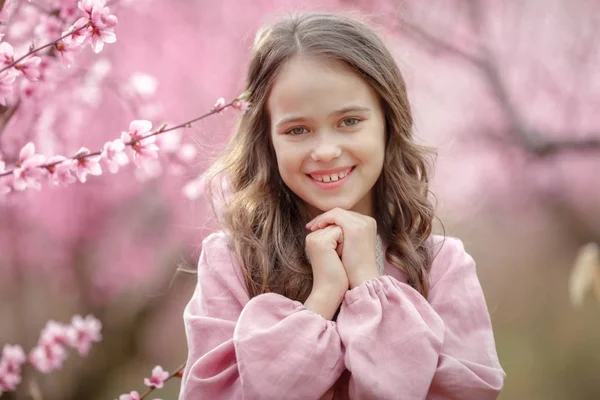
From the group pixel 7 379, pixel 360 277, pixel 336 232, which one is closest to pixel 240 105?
pixel 336 232

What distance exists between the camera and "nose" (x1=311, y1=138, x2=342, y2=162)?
163 centimetres

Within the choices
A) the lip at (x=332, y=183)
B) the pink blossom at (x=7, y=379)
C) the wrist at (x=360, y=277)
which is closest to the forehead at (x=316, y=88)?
the lip at (x=332, y=183)

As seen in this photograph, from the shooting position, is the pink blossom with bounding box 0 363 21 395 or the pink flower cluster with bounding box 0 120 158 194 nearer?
the pink flower cluster with bounding box 0 120 158 194

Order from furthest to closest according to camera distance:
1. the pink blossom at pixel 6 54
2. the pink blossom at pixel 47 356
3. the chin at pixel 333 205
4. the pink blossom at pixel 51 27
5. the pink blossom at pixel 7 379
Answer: the pink blossom at pixel 47 356
the pink blossom at pixel 7 379
the pink blossom at pixel 51 27
the chin at pixel 333 205
the pink blossom at pixel 6 54

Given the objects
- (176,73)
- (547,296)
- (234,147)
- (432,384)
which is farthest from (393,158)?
(547,296)

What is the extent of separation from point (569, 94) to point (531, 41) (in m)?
0.38

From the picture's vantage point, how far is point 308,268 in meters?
1.77

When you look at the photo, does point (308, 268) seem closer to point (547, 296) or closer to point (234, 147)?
point (234, 147)

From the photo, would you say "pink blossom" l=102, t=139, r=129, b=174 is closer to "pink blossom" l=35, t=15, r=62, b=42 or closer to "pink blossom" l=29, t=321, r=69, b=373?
"pink blossom" l=35, t=15, r=62, b=42

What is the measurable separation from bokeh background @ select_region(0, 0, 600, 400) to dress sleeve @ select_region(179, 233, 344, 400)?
2.11 meters

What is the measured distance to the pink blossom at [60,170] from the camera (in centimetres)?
147

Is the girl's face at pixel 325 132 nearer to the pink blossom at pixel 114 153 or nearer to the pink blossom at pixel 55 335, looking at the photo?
the pink blossom at pixel 114 153

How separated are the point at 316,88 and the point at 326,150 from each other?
139 millimetres

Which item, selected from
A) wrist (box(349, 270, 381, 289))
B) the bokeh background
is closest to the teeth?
wrist (box(349, 270, 381, 289))
